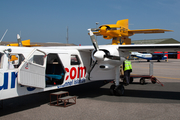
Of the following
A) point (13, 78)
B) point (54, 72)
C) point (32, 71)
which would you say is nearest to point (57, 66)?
point (54, 72)

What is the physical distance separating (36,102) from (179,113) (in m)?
6.08

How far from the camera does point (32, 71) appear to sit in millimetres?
6762

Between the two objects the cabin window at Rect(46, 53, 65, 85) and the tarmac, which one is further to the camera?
the cabin window at Rect(46, 53, 65, 85)

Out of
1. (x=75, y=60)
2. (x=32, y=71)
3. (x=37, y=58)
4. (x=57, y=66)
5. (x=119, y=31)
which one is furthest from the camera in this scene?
(x=119, y=31)

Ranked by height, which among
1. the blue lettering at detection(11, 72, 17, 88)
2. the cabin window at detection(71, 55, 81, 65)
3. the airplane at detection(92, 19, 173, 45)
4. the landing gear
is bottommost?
the landing gear

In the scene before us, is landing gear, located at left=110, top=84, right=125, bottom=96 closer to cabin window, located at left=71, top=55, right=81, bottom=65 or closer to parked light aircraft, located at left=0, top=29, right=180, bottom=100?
parked light aircraft, located at left=0, top=29, right=180, bottom=100

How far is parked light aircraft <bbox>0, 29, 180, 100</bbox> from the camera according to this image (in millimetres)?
6250

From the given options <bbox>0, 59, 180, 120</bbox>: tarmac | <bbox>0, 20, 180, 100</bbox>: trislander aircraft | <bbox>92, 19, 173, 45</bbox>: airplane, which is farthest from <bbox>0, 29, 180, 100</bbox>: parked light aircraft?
<bbox>92, 19, 173, 45</bbox>: airplane

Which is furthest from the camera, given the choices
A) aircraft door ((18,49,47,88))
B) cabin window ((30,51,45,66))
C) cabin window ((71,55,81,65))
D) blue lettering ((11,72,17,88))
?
cabin window ((71,55,81,65))

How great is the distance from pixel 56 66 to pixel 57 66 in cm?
6

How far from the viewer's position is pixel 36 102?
8.37 metres

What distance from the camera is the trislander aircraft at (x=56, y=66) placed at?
625cm

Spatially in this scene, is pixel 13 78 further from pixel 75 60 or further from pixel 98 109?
pixel 75 60

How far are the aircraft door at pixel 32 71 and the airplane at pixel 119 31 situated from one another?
10.6 metres
